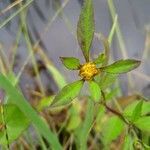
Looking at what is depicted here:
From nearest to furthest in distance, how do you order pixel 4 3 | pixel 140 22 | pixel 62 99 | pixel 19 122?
pixel 62 99, pixel 19 122, pixel 4 3, pixel 140 22

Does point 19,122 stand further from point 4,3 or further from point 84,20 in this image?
point 4,3

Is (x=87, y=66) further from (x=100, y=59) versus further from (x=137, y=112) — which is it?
(x=137, y=112)

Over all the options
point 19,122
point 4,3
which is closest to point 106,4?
point 4,3

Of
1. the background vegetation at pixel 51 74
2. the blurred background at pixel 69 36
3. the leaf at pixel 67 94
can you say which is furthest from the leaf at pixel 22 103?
the blurred background at pixel 69 36

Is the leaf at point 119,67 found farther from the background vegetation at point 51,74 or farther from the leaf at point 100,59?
the background vegetation at point 51,74

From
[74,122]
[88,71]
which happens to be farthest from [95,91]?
[74,122]

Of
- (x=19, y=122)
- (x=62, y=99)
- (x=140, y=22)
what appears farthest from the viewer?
(x=140, y=22)
